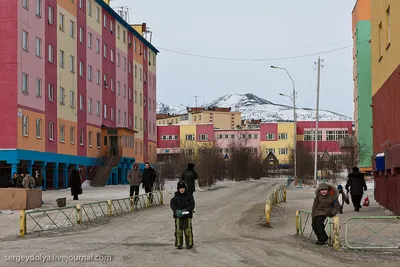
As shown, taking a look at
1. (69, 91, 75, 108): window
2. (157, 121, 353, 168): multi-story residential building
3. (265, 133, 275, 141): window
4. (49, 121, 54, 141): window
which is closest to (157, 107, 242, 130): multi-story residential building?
(157, 121, 353, 168): multi-story residential building

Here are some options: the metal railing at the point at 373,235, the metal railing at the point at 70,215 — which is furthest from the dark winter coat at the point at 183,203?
the metal railing at the point at 70,215

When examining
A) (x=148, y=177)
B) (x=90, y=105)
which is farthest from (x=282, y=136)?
(x=148, y=177)

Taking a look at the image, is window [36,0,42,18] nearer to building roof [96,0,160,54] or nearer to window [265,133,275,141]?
building roof [96,0,160,54]

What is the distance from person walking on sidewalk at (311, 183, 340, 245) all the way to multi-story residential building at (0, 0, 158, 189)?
2949 cm

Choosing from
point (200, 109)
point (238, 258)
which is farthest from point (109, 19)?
point (200, 109)

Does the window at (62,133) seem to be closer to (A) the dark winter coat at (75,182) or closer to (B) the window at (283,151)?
(A) the dark winter coat at (75,182)

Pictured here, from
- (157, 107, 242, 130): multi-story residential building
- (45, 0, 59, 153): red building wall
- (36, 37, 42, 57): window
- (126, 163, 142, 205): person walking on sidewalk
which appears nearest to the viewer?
(126, 163, 142, 205): person walking on sidewalk

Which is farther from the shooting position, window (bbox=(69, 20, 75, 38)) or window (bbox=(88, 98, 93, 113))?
window (bbox=(88, 98, 93, 113))

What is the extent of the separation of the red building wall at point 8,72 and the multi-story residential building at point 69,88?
6cm

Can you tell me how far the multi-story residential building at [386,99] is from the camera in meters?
21.2

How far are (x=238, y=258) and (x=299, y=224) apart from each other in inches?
183

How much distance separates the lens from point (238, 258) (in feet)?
37.6

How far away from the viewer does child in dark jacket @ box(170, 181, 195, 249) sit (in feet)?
42.0

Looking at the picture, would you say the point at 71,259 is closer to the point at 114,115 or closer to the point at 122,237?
the point at 122,237
